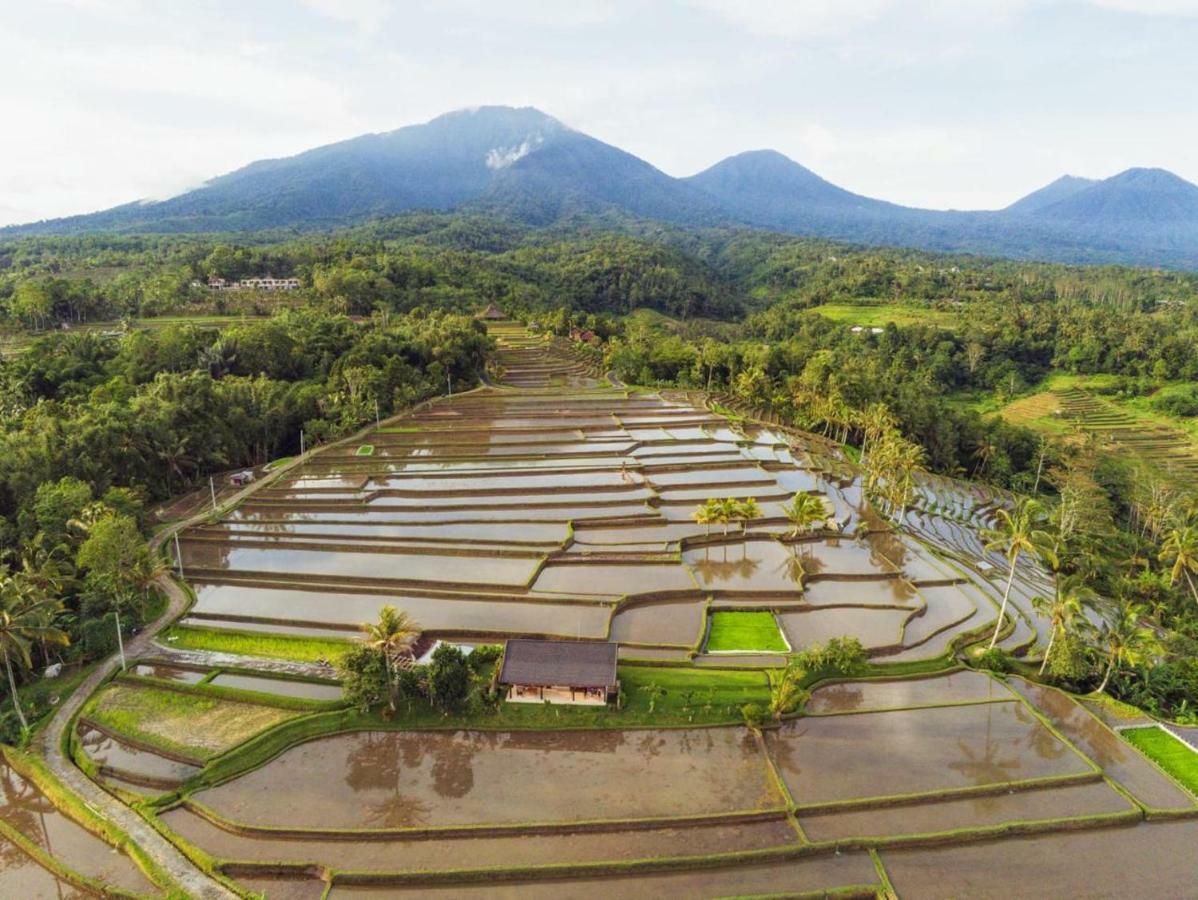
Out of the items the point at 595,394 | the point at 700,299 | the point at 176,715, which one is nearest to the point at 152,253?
Result: the point at 595,394

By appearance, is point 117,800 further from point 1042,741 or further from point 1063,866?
point 1042,741

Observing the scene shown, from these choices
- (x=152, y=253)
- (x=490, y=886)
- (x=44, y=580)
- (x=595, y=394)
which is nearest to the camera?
(x=490, y=886)

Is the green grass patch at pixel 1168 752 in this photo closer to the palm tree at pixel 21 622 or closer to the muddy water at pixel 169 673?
the muddy water at pixel 169 673

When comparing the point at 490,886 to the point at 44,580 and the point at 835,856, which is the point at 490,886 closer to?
the point at 835,856

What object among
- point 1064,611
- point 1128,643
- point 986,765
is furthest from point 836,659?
point 1128,643

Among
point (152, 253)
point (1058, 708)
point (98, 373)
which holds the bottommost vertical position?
point (1058, 708)

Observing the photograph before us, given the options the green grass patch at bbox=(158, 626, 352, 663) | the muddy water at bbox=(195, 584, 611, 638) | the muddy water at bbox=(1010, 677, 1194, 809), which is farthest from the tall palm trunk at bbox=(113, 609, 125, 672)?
the muddy water at bbox=(1010, 677, 1194, 809)

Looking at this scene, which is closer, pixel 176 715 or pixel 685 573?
pixel 176 715
